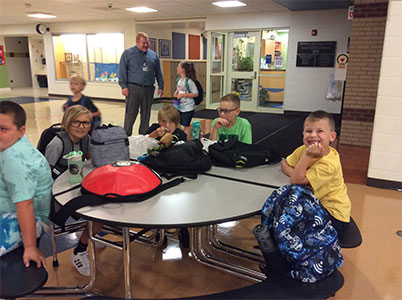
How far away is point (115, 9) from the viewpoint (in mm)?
8883

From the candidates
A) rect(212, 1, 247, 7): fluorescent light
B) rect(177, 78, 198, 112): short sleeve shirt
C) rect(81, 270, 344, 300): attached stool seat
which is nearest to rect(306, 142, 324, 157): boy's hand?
rect(81, 270, 344, 300): attached stool seat

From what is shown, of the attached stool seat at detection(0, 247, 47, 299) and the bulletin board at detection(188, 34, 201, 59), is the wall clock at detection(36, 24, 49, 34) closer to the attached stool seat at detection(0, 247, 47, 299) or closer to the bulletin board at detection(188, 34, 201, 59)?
the bulletin board at detection(188, 34, 201, 59)

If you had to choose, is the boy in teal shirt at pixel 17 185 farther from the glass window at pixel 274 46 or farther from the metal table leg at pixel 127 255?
the glass window at pixel 274 46

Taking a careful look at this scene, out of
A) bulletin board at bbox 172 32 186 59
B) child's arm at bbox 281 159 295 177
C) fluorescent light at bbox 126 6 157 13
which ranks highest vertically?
fluorescent light at bbox 126 6 157 13

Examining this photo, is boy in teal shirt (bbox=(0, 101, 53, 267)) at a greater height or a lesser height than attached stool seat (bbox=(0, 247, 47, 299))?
greater

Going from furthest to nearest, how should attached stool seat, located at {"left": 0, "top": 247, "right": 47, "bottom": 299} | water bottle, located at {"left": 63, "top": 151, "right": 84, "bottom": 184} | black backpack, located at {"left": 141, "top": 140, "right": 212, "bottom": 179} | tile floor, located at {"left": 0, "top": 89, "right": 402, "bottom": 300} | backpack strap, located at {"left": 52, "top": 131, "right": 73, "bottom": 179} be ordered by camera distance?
backpack strap, located at {"left": 52, "top": 131, "right": 73, "bottom": 179} < tile floor, located at {"left": 0, "top": 89, "right": 402, "bottom": 300} < black backpack, located at {"left": 141, "top": 140, "right": 212, "bottom": 179} < water bottle, located at {"left": 63, "top": 151, "right": 84, "bottom": 184} < attached stool seat, located at {"left": 0, "top": 247, "right": 47, "bottom": 299}

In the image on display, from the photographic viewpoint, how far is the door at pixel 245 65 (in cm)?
944


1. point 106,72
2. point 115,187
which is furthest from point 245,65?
point 115,187

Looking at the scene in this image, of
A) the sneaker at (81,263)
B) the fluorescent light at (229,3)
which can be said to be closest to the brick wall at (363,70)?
the fluorescent light at (229,3)

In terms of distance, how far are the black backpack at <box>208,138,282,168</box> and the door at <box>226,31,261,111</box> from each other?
7597 millimetres

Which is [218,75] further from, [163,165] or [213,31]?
[163,165]

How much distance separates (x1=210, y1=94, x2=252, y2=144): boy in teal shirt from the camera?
2594mm

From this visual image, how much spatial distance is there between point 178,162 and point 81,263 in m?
0.93

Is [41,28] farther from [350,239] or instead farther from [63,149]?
[350,239]
